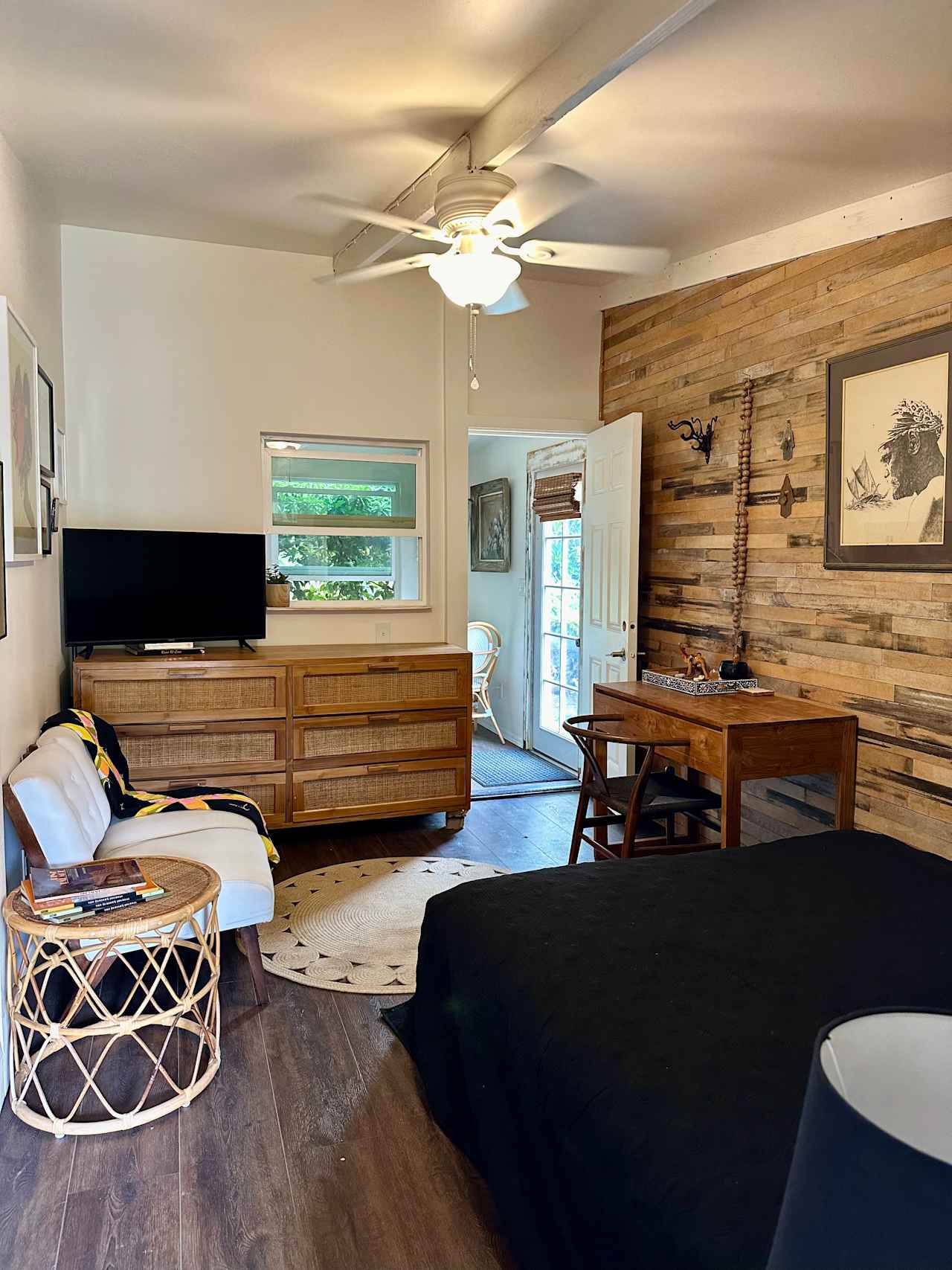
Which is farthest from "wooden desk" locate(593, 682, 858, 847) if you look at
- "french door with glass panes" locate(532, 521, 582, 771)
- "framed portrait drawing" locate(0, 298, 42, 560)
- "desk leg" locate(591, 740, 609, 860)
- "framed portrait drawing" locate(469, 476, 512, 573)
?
"framed portrait drawing" locate(469, 476, 512, 573)

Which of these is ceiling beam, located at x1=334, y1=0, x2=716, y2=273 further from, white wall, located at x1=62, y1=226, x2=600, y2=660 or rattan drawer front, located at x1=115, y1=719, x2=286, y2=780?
rattan drawer front, located at x1=115, y1=719, x2=286, y2=780

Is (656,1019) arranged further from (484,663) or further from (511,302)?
(484,663)

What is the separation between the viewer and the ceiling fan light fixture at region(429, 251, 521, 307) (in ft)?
8.84

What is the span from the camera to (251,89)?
272cm

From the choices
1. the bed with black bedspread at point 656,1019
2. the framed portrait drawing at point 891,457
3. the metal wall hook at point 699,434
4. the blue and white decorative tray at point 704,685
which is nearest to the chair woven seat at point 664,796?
the blue and white decorative tray at point 704,685

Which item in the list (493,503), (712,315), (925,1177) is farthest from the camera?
(493,503)

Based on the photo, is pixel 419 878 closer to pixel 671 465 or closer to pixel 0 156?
pixel 671 465

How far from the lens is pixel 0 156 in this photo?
2906 mm

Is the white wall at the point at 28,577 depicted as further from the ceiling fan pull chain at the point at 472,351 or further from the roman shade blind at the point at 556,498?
the roman shade blind at the point at 556,498

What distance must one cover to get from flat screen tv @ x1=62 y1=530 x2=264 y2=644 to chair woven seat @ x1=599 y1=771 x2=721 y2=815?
1913 mm

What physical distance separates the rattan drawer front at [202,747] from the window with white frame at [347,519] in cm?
87

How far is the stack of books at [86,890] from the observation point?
7.37ft

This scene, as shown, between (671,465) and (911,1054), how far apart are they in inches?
164

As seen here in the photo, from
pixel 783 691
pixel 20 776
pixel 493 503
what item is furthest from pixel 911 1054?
pixel 493 503
